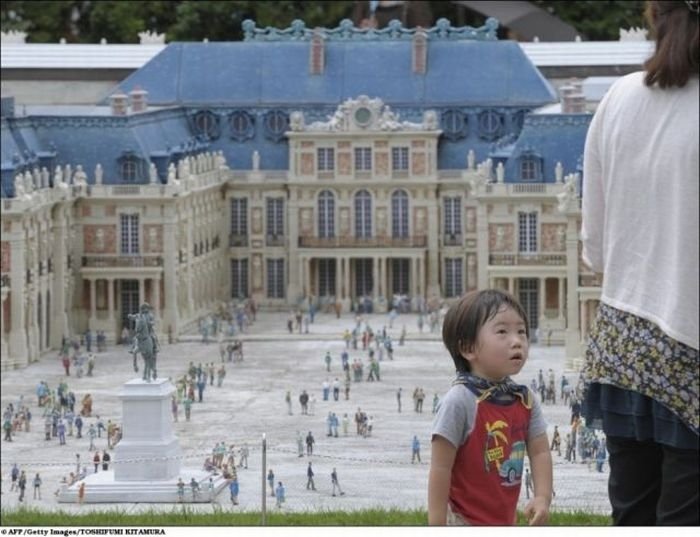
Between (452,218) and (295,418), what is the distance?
108 feet

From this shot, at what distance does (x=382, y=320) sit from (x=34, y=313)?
1357cm

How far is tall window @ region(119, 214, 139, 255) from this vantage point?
289ft

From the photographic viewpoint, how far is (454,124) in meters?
98.0

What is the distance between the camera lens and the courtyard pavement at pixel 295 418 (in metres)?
45.8

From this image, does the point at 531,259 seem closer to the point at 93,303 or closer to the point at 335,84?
the point at 93,303

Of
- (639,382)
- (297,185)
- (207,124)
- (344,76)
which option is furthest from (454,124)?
(639,382)

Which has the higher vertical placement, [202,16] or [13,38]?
[202,16]

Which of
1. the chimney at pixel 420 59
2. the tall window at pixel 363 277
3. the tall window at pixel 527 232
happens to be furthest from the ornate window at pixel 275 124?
the tall window at pixel 527 232

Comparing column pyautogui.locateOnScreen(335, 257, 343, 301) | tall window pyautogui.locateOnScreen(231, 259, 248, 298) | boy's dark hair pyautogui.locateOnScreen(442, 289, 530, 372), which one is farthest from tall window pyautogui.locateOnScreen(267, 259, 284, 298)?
boy's dark hair pyautogui.locateOnScreen(442, 289, 530, 372)

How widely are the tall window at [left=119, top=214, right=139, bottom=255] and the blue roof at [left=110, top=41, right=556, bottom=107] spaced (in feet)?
43.5

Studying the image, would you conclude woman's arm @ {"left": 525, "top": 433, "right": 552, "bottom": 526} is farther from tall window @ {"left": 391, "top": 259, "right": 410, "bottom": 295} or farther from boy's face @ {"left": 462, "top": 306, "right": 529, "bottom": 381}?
tall window @ {"left": 391, "top": 259, "right": 410, "bottom": 295}

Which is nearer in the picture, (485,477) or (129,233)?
(485,477)

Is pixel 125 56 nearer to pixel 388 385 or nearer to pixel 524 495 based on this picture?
pixel 388 385

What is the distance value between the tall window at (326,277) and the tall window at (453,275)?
4053 mm
